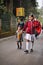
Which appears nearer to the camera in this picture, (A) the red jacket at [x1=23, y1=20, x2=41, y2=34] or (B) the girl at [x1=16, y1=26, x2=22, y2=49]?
(A) the red jacket at [x1=23, y1=20, x2=41, y2=34]

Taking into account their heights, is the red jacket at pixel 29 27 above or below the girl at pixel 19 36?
above

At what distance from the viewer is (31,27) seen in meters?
4.34

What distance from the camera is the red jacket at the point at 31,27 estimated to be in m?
4.30

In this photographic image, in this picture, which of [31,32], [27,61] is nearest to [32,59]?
[27,61]

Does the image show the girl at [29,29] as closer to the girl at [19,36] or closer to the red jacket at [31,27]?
the red jacket at [31,27]

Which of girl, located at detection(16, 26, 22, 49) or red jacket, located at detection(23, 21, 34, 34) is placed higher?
red jacket, located at detection(23, 21, 34, 34)

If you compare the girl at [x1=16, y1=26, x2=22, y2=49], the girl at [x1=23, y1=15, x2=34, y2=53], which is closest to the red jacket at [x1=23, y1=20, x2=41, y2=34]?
the girl at [x1=23, y1=15, x2=34, y2=53]

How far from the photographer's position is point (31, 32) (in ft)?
14.2

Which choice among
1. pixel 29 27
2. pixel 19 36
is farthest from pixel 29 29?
pixel 19 36

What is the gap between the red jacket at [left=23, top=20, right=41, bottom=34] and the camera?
430 centimetres

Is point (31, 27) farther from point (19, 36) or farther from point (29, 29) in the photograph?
point (19, 36)

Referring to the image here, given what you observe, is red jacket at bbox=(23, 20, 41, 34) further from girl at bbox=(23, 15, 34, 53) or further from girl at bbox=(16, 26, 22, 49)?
girl at bbox=(16, 26, 22, 49)

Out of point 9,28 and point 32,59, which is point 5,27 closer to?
point 9,28

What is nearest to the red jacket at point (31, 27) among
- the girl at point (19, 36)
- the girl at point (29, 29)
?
the girl at point (29, 29)
